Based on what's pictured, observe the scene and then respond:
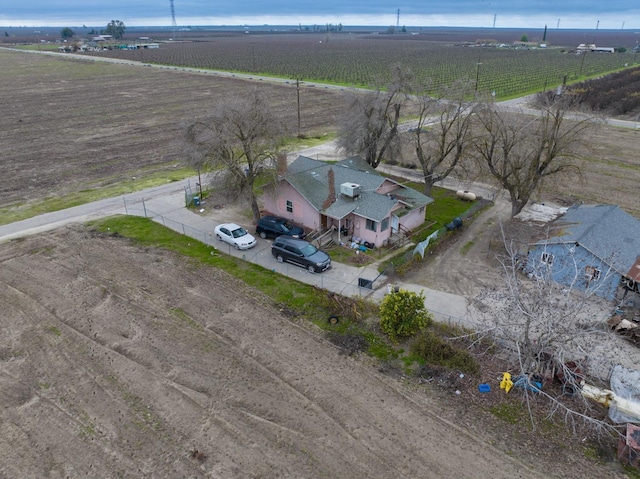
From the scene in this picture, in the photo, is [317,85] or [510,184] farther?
[317,85]

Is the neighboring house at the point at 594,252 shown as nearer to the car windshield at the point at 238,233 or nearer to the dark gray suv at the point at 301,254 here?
the dark gray suv at the point at 301,254

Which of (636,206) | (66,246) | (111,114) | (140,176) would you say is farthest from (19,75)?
(636,206)

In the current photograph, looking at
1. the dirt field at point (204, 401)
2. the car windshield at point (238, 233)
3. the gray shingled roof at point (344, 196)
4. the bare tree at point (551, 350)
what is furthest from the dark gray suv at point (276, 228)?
the bare tree at point (551, 350)

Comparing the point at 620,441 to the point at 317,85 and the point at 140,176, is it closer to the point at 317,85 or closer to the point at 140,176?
the point at 140,176

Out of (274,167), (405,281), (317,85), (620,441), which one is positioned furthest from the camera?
(317,85)

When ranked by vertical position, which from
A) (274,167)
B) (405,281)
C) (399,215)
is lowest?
(405,281)

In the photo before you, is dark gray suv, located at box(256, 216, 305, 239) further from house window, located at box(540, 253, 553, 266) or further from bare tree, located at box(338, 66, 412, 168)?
house window, located at box(540, 253, 553, 266)

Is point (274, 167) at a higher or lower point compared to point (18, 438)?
higher

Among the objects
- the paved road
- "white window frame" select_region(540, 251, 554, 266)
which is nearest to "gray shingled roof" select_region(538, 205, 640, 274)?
"white window frame" select_region(540, 251, 554, 266)
